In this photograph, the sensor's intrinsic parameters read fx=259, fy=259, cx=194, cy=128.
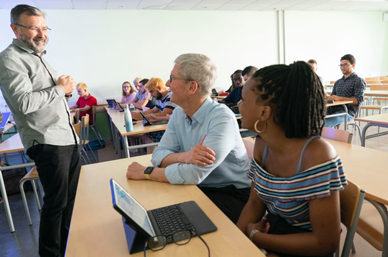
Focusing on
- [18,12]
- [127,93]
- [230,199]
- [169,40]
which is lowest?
[230,199]

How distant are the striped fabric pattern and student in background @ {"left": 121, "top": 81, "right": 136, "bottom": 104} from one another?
497cm

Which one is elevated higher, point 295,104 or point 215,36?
point 215,36

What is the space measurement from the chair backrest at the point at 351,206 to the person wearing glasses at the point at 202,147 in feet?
1.48

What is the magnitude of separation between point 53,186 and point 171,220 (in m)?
1.10

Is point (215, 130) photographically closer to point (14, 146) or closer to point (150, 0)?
point (14, 146)

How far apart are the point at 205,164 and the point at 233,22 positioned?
6.68 meters

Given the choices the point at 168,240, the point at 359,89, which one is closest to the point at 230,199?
the point at 168,240

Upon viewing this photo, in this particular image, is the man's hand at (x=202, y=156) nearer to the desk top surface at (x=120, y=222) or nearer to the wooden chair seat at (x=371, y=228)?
the desk top surface at (x=120, y=222)

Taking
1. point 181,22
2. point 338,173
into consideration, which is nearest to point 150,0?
point 181,22

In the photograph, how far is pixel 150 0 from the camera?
5.51m

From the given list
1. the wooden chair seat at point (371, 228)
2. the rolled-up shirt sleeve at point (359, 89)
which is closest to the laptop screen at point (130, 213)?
the wooden chair seat at point (371, 228)

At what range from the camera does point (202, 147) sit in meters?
1.16

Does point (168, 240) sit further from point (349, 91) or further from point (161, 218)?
point (349, 91)

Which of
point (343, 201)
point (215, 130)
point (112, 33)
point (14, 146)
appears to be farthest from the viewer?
point (112, 33)
